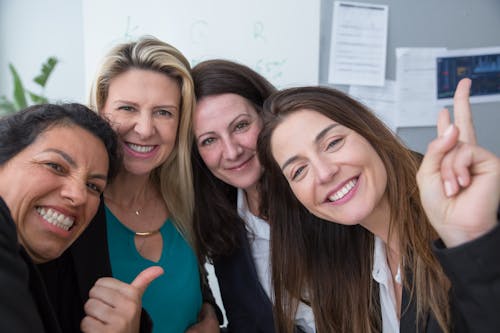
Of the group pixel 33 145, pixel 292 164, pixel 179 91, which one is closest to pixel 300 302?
pixel 292 164

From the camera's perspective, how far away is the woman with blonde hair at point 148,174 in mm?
1406

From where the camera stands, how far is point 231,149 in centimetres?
149

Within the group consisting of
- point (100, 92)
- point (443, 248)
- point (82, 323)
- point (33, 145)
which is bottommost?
point (82, 323)

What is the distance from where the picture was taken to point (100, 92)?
1454mm


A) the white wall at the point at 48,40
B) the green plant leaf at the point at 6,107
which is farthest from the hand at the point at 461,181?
the green plant leaf at the point at 6,107

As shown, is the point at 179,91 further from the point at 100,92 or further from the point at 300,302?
the point at 300,302

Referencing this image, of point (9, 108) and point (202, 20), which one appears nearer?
point (202, 20)

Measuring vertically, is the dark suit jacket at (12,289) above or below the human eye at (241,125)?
below

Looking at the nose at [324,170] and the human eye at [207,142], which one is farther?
the human eye at [207,142]

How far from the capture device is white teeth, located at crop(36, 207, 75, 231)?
3.02ft

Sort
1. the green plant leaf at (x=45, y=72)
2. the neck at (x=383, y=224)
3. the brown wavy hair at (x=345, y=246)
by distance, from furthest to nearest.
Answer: the green plant leaf at (x=45, y=72) → the neck at (x=383, y=224) → the brown wavy hair at (x=345, y=246)

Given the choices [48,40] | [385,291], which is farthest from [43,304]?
[48,40]

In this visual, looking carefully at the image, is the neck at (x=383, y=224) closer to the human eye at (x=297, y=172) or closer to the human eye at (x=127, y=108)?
the human eye at (x=297, y=172)

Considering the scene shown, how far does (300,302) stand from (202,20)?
1459 millimetres
